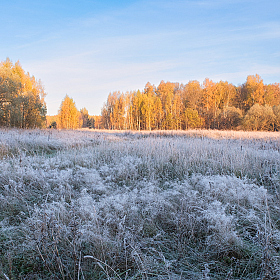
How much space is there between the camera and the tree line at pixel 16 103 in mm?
17812

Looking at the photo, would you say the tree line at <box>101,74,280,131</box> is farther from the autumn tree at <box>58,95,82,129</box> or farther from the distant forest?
the autumn tree at <box>58,95,82,129</box>

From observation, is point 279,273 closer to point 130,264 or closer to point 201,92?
point 130,264

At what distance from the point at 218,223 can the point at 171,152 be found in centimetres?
371

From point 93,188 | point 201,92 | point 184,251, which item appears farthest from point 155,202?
point 201,92

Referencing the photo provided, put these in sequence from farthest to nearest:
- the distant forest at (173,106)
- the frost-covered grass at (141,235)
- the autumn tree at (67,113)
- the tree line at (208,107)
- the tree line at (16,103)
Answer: the autumn tree at (67,113)
the tree line at (208,107)
the distant forest at (173,106)
the tree line at (16,103)
the frost-covered grass at (141,235)

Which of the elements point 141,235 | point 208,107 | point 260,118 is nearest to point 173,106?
point 208,107

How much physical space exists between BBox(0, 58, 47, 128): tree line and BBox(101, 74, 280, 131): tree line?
66.0 ft

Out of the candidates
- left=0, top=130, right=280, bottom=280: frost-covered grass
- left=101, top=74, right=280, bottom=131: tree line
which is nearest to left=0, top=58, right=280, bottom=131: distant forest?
left=101, top=74, right=280, bottom=131: tree line

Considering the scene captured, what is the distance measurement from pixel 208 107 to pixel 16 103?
2824cm

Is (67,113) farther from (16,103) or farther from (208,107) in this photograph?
(208,107)

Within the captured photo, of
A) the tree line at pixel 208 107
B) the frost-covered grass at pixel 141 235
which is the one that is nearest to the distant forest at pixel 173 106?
the tree line at pixel 208 107

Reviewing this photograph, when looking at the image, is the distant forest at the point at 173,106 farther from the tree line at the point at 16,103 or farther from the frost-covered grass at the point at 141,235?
the frost-covered grass at the point at 141,235

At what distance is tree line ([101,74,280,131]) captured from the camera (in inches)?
976

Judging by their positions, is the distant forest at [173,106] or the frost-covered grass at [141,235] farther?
the distant forest at [173,106]
